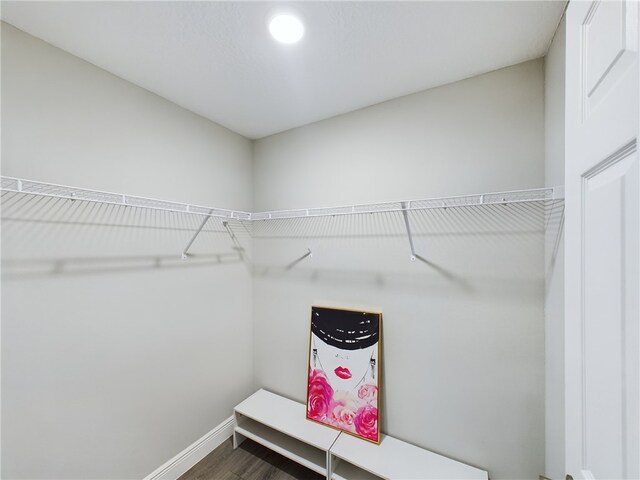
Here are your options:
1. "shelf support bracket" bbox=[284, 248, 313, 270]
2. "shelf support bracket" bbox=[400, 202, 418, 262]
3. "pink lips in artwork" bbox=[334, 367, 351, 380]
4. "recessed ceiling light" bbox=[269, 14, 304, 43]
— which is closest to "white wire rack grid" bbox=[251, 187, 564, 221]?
"shelf support bracket" bbox=[400, 202, 418, 262]

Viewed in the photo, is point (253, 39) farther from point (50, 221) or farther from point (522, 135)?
point (522, 135)

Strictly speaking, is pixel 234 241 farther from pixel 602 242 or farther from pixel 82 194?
pixel 602 242

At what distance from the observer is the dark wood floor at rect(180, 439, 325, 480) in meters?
1.82

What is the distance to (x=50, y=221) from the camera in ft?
4.27

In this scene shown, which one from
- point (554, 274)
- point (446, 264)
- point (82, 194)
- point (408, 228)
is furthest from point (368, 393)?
point (82, 194)

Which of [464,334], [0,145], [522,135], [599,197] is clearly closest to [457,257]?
[464,334]

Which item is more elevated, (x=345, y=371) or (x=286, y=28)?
(x=286, y=28)

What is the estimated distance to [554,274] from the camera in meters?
1.25

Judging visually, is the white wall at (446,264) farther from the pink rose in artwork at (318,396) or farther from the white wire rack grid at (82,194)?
the white wire rack grid at (82,194)

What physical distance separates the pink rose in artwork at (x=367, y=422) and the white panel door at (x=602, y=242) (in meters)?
1.13

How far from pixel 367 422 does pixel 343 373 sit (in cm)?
32

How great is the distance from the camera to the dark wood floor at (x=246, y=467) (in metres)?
1.82

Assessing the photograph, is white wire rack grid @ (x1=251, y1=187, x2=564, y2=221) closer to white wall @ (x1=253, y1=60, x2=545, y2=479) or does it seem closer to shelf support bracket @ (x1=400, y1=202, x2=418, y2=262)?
shelf support bracket @ (x1=400, y1=202, x2=418, y2=262)

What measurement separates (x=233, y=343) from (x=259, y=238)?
922 millimetres
